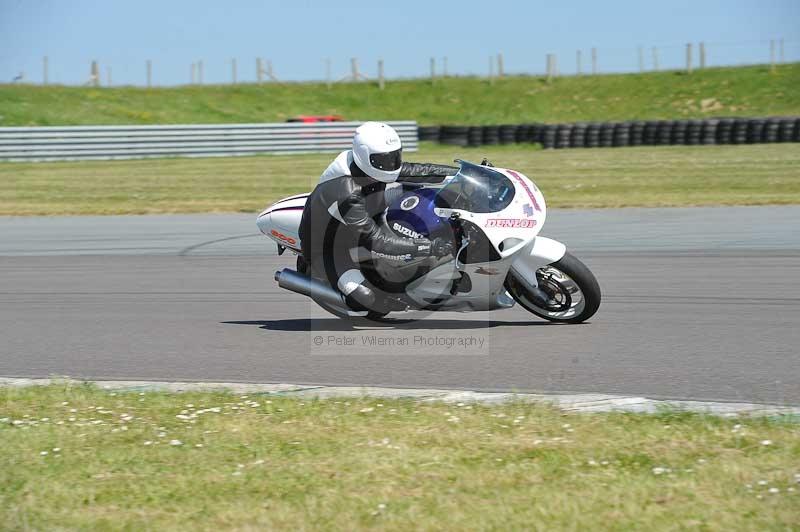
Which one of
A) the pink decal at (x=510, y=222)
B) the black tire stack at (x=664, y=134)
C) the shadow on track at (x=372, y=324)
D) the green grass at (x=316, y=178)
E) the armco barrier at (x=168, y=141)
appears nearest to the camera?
the pink decal at (x=510, y=222)

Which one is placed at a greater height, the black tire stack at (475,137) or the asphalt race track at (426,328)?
the black tire stack at (475,137)

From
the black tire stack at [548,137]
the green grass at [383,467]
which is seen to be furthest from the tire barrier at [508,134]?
the green grass at [383,467]

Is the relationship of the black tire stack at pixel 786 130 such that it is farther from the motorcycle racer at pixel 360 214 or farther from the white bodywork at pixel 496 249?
the motorcycle racer at pixel 360 214

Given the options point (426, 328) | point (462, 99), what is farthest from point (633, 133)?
point (462, 99)

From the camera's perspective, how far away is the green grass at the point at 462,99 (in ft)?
144

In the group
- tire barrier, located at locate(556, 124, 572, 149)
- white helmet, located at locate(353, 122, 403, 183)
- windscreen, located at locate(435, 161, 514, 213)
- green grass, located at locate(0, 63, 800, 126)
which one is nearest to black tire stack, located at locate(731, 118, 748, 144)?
tire barrier, located at locate(556, 124, 572, 149)

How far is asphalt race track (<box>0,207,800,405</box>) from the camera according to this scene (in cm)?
610

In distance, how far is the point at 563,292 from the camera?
7.37 m

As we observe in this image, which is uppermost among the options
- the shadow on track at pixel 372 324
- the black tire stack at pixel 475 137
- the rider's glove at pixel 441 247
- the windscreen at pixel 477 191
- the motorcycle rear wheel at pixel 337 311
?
the black tire stack at pixel 475 137

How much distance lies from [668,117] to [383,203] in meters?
41.1

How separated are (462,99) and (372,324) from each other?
46665 mm

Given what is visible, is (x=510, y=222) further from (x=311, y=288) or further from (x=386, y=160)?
(x=311, y=288)

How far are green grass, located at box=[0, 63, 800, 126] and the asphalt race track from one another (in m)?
31.1

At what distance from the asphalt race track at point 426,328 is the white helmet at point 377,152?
3.67 ft
